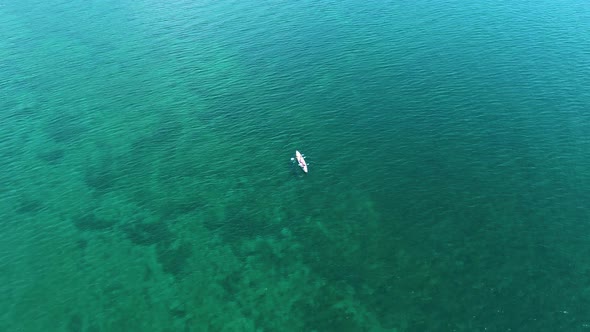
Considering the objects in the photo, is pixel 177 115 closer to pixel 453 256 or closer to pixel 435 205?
pixel 435 205

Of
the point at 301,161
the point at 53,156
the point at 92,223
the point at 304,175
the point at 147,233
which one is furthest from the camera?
the point at 53,156

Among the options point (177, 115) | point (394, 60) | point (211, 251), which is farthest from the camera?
point (394, 60)

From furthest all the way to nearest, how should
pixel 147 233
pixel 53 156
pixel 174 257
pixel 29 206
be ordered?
pixel 53 156, pixel 29 206, pixel 147 233, pixel 174 257

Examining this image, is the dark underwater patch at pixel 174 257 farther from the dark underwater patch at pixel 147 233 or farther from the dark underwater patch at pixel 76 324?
the dark underwater patch at pixel 76 324

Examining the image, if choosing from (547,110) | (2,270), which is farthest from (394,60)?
(2,270)

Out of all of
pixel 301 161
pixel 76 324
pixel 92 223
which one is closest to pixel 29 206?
pixel 92 223

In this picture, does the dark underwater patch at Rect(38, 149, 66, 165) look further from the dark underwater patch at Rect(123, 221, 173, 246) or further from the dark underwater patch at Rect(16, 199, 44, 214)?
the dark underwater patch at Rect(123, 221, 173, 246)

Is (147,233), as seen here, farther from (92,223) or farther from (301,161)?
(301,161)

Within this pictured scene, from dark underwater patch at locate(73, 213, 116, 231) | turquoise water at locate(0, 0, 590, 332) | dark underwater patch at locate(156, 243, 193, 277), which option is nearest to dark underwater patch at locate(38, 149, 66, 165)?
turquoise water at locate(0, 0, 590, 332)
